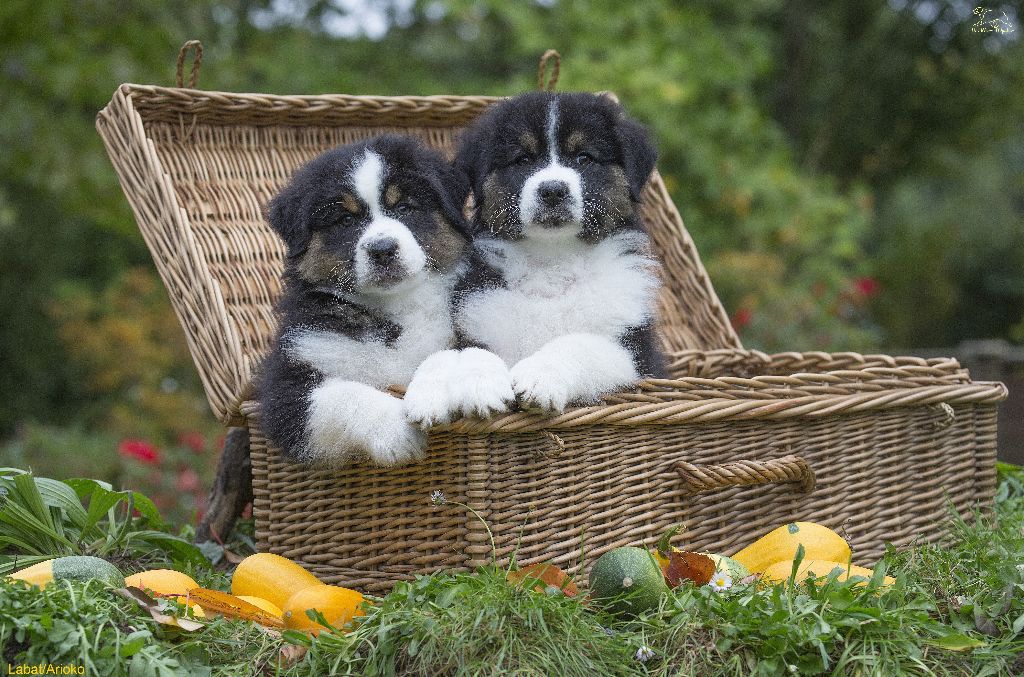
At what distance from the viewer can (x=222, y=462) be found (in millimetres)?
4258

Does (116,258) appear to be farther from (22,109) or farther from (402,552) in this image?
(402,552)

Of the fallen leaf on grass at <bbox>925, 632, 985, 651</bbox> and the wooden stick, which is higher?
the fallen leaf on grass at <bbox>925, 632, 985, 651</bbox>

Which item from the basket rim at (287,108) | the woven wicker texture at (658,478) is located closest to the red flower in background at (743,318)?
the basket rim at (287,108)

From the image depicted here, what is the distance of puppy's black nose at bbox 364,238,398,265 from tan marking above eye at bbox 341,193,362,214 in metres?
0.19

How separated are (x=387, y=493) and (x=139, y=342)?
7578 millimetres

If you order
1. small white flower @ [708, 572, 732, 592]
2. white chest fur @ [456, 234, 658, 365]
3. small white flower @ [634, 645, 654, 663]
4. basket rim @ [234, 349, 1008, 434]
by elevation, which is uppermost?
white chest fur @ [456, 234, 658, 365]

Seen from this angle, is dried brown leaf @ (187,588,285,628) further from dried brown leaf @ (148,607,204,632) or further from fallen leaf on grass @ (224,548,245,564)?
fallen leaf on grass @ (224,548,245,564)

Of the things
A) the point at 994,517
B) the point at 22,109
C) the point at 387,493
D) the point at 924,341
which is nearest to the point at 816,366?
the point at 994,517

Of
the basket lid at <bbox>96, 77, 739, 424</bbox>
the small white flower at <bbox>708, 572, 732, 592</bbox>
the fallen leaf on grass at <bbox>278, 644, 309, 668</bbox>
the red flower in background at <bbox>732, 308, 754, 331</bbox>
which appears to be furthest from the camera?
the red flower in background at <bbox>732, 308, 754, 331</bbox>

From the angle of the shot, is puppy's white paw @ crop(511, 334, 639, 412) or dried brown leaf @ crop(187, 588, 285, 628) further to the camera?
puppy's white paw @ crop(511, 334, 639, 412)

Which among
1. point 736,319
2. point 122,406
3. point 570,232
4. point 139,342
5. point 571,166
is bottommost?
point 122,406

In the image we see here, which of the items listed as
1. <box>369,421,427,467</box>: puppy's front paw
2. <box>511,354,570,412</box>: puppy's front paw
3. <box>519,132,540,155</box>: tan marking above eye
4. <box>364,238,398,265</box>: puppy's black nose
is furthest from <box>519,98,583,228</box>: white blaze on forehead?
<box>369,421,427,467</box>: puppy's front paw

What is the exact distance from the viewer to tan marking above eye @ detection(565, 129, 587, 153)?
3420 millimetres

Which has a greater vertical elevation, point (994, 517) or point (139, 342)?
point (994, 517)
